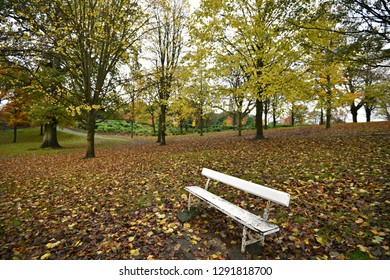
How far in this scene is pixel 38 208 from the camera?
5336 millimetres

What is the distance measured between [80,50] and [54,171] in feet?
19.4

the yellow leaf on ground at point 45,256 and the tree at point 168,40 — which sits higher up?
the tree at point 168,40

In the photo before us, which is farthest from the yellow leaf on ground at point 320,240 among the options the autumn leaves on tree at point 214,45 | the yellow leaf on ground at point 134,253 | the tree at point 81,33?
the tree at point 81,33

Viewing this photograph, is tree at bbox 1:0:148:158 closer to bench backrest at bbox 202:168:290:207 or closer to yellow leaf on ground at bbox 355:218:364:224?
bench backrest at bbox 202:168:290:207

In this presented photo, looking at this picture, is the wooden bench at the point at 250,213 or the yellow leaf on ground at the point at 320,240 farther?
the yellow leaf on ground at the point at 320,240

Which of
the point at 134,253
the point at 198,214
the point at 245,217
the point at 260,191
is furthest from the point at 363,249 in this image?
the point at 134,253

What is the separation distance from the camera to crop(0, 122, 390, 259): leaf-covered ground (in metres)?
3.36

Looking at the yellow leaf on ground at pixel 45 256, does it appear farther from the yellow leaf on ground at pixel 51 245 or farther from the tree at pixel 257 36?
the tree at pixel 257 36

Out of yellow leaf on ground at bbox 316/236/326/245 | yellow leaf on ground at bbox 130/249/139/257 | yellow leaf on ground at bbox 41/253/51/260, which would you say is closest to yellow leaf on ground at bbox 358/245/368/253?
yellow leaf on ground at bbox 316/236/326/245

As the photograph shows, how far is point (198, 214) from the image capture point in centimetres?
459

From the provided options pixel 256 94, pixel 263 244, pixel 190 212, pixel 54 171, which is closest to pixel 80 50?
pixel 54 171

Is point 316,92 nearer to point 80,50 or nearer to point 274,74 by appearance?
point 274,74

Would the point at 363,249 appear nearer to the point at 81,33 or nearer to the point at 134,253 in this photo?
the point at 134,253

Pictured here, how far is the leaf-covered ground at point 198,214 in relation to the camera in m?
3.36
